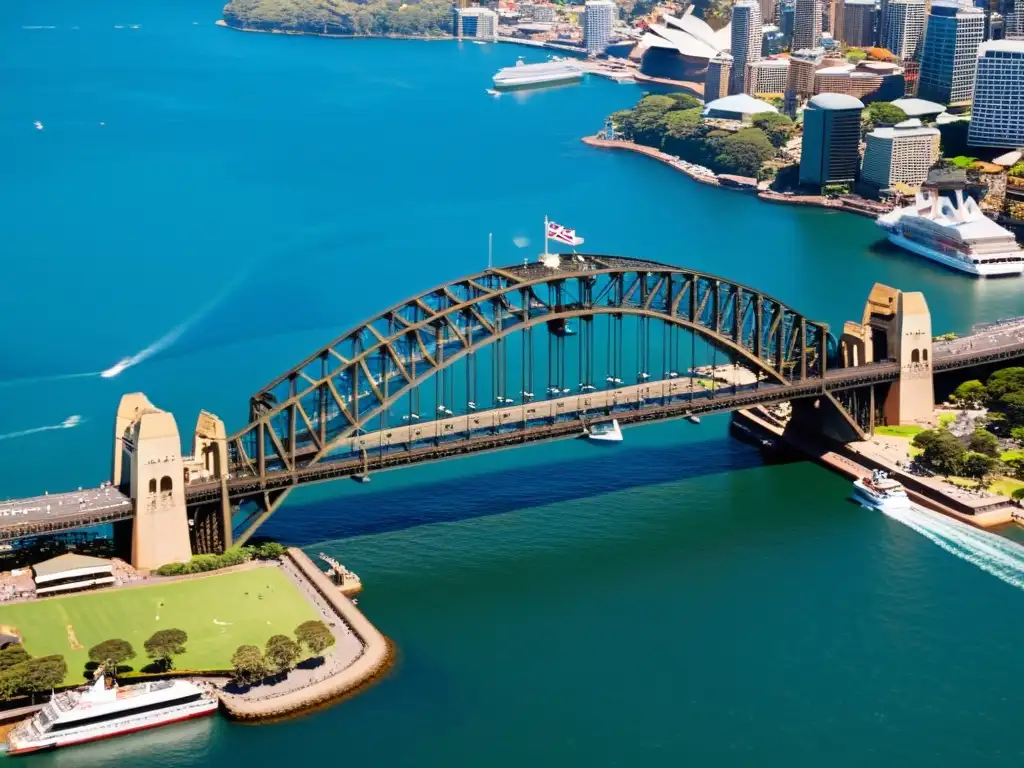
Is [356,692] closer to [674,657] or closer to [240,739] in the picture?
[240,739]

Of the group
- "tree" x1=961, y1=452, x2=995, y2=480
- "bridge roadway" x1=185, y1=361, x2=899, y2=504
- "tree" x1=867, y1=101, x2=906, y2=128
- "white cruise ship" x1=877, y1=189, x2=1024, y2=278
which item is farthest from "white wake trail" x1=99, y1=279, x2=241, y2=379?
"tree" x1=867, y1=101, x2=906, y2=128

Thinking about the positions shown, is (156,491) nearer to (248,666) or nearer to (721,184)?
(248,666)

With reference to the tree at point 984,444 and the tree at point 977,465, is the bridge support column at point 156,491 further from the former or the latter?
the tree at point 984,444

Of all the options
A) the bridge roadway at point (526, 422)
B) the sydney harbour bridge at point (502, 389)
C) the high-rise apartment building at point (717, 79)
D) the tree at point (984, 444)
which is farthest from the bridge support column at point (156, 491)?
the high-rise apartment building at point (717, 79)

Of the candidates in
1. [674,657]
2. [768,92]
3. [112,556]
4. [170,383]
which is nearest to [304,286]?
[170,383]

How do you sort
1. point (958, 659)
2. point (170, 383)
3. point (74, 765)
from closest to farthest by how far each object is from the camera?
point (74, 765)
point (958, 659)
point (170, 383)

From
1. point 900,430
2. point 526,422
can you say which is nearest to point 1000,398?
point 900,430
